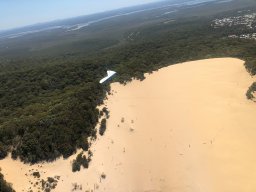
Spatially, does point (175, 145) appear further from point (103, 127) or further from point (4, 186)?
point (4, 186)

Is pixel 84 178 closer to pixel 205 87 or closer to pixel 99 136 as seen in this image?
pixel 99 136

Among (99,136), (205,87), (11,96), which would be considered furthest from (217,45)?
(99,136)

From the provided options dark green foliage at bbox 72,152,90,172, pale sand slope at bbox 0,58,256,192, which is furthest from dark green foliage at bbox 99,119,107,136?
dark green foliage at bbox 72,152,90,172

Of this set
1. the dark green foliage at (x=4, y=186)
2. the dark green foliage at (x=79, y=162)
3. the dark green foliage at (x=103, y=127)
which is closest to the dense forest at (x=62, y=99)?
the dark green foliage at (x=103, y=127)

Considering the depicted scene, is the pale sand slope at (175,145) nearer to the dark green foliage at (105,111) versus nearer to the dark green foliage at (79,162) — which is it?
the dark green foliage at (79,162)

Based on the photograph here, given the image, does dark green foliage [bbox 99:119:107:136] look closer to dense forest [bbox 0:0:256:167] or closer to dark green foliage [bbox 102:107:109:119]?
dense forest [bbox 0:0:256:167]

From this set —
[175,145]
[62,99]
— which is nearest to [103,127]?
[175,145]
